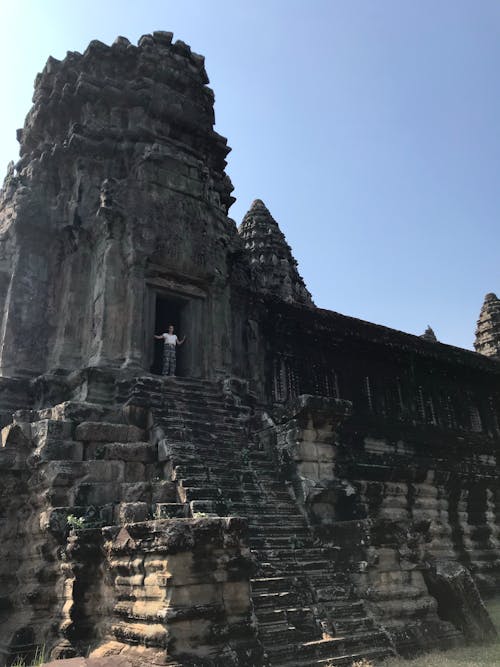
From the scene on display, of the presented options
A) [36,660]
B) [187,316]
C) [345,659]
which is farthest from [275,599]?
[187,316]

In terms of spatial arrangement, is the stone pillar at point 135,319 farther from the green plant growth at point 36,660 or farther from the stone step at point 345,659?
the stone step at point 345,659

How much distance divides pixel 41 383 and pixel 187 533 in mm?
6455

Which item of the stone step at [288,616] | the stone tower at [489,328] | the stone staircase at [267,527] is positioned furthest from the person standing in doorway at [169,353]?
the stone tower at [489,328]

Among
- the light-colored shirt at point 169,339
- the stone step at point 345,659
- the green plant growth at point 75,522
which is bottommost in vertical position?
the stone step at point 345,659

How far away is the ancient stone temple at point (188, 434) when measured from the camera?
654cm

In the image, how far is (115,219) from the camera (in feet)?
40.5

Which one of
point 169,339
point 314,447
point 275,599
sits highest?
point 169,339

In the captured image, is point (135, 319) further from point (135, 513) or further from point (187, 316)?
point (135, 513)

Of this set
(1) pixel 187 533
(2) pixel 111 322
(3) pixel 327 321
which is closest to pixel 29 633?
(1) pixel 187 533

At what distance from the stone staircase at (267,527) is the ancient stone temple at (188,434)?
0.03 metres

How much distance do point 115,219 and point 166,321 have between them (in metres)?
3.12

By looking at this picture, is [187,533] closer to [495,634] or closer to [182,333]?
[495,634]

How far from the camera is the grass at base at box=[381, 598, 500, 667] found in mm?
6641

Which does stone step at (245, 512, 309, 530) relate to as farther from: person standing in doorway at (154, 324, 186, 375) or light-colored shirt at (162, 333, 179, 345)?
light-colored shirt at (162, 333, 179, 345)
